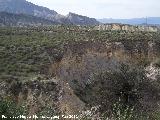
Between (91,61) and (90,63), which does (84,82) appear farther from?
(91,61)

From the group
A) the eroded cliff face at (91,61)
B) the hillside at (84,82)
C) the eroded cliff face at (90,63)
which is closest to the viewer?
the hillside at (84,82)

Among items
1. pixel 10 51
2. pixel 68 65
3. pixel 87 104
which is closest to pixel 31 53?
pixel 10 51

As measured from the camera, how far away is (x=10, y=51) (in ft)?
106

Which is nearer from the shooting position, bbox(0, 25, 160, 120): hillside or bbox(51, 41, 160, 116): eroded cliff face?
bbox(0, 25, 160, 120): hillside

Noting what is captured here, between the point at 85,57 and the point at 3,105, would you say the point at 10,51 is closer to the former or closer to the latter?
the point at 85,57

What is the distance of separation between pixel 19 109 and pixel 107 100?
7.17m

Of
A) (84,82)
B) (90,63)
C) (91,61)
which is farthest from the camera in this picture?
(91,61)

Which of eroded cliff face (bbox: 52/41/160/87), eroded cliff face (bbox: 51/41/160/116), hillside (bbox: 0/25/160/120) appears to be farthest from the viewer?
eroded cliff face (bbox: 52/41/160/87)

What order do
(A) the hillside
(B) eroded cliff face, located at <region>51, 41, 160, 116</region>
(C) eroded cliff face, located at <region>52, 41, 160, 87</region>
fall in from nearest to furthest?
1. (A) the hillside
2. (B) eroded cliff face, located at <region>51, 41, 160, 116</region>
3. (C) eroded cliff face, located at <region>52, 41, 160, 87</region>

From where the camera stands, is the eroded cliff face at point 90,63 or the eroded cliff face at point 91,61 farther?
the eroded cliff face at point 91,61

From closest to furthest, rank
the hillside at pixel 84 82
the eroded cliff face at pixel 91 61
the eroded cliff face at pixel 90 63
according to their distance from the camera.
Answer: the hillside at pixel 84 82 < the eroded cliff face at pixel 90 63 < the eroded cliff face at pixel 91 61

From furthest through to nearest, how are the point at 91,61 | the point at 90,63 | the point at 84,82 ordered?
1. the point at 91,61
2. the point at 90,63
3. the point at 84,82

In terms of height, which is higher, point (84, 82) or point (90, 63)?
point (90, 63)

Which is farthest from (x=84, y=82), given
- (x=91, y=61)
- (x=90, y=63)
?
(x=91, y=61)
